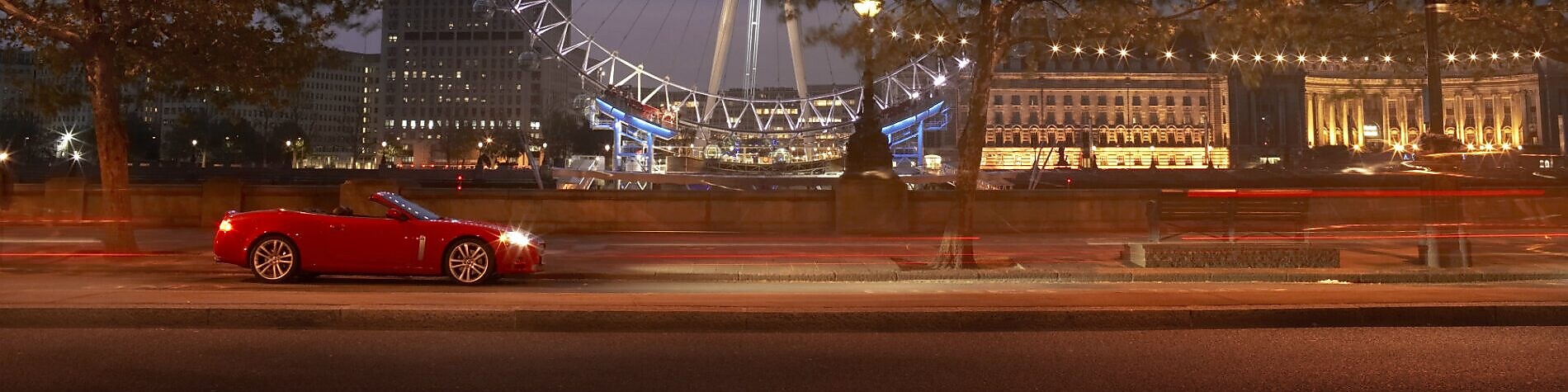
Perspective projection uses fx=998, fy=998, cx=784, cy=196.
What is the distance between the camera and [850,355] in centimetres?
716

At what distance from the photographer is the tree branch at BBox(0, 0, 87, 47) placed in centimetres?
1486

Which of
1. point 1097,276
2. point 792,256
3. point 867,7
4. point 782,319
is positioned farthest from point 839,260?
point 782,319

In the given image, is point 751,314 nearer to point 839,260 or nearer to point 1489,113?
point 839,260

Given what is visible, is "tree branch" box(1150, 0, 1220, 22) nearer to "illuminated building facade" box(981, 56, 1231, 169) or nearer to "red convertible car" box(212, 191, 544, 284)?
"red convertible car" box(212, 191, 544, 284)

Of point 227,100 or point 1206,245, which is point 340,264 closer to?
point 227,100

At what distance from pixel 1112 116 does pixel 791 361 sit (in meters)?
132

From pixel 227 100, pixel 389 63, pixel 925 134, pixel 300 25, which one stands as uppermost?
pixel 389 63

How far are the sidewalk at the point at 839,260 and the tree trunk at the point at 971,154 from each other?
440mm

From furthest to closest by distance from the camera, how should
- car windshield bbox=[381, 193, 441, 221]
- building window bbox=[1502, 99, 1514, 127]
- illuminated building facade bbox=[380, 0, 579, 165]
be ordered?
illuminated building facade bbox=[380, 0, 579, 165]
building window bbox=[1502, 99, 1514, 127]
car windshield bbox=[381, 193, 441, 221]

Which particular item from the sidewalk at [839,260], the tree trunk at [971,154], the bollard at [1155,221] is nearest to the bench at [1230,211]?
the bollard at [1155,221]

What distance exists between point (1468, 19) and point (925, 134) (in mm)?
130877

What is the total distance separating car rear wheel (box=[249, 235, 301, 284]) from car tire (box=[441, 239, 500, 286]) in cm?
188

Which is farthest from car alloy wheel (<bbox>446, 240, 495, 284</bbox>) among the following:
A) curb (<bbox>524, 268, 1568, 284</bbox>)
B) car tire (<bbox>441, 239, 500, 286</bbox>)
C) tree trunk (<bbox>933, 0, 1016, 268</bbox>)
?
tree trunk (<bbox>933, 0, 1016, 268</bbox>)

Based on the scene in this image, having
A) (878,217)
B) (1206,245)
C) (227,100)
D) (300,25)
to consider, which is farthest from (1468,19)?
(227,100)
